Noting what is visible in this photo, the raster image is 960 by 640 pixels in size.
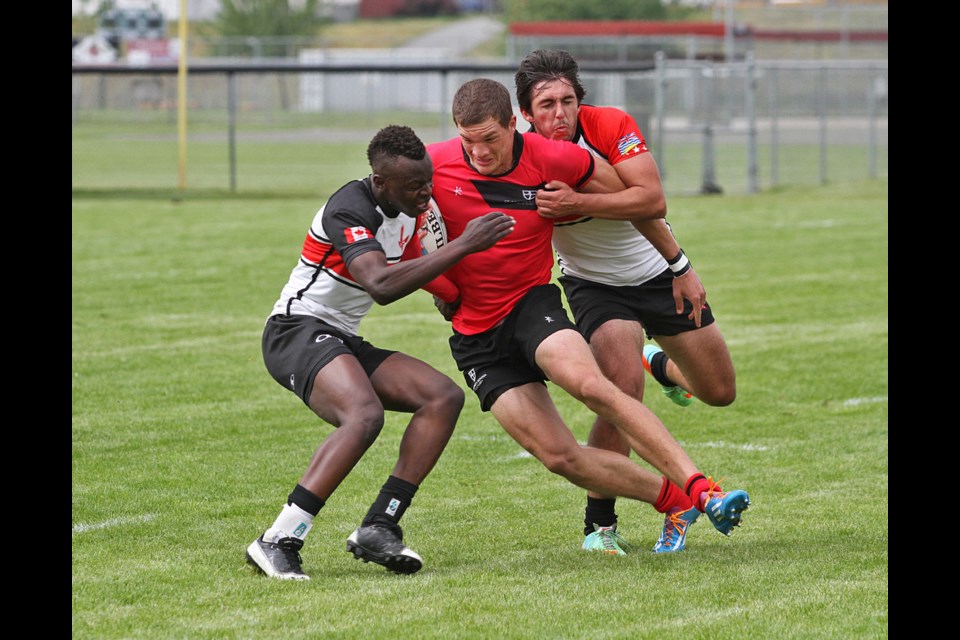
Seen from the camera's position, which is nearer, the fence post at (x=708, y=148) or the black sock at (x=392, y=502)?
the black sock at (x=392, y=502)

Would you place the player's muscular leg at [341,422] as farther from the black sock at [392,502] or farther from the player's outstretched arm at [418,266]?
the player's outstretched arm at [418,266]

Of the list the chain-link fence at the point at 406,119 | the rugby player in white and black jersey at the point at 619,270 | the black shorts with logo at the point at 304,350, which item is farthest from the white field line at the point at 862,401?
the chain-link fence at the point at 406,119

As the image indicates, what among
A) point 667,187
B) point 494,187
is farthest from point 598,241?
point 667,187

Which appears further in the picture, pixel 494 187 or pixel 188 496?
pixel 188 496

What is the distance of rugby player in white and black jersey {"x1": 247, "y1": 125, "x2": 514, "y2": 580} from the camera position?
18.4 feet

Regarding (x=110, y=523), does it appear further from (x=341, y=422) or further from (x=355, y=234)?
(x=355, y=234)

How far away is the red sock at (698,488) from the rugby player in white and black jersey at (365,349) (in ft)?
3.37

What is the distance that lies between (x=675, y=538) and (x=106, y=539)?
2.49m

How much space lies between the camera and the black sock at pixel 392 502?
584 cm

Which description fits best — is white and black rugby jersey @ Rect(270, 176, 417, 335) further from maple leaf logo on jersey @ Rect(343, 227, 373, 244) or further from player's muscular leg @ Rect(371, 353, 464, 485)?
player's muscular leg @ Rect(371, 353, 464, 485)

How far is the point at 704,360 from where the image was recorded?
6977 millimetres

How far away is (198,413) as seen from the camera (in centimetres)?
916

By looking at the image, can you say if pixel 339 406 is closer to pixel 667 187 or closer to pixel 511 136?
pixel 511 136

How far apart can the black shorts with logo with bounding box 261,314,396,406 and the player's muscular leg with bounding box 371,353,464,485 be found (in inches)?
4.7
